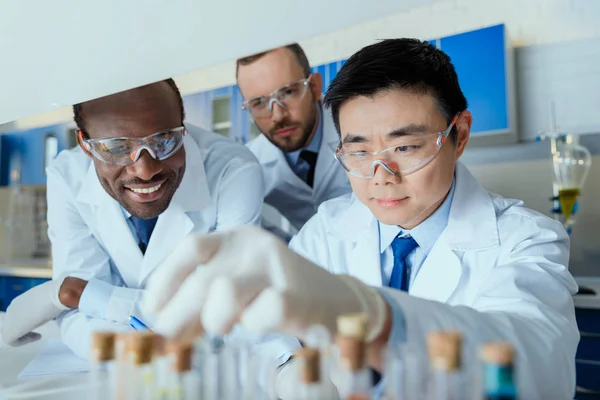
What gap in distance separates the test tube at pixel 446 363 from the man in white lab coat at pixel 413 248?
0.32 feet

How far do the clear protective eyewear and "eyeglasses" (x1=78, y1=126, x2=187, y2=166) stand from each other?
0.49 m

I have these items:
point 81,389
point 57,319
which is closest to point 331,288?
point 81,389

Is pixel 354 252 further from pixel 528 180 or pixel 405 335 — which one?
pixel 528 180

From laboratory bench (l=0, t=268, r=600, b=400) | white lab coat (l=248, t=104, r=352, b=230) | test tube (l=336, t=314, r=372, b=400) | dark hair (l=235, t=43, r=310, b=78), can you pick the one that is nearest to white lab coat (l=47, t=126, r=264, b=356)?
white lab coat (l=248, t=104, r=352, b=230)

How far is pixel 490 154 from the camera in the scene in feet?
7.99

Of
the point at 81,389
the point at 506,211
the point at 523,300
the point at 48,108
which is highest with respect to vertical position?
the point at 48,108

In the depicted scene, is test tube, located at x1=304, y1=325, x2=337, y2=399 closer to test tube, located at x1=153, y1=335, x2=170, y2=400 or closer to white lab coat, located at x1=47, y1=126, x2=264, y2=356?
test tube, located at x1=153, y1=335, x2=170, y2=400

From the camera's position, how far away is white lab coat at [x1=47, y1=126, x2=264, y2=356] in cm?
139

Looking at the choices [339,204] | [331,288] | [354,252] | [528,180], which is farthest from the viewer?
[528,180]

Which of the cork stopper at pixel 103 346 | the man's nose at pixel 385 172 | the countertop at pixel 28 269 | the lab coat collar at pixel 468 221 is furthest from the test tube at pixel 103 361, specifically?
the countertop at pixel 28 269

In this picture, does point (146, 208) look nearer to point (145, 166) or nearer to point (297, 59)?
point (145, 166)

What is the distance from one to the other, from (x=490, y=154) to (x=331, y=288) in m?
2.16

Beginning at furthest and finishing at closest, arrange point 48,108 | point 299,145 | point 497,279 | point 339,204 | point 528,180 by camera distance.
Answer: point 528,180 → point 299,145 → point 339,204 → point 497,279 → point 48,108

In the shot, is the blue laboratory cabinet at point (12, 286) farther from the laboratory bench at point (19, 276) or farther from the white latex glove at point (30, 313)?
the white latex glove at point (30, 313)
